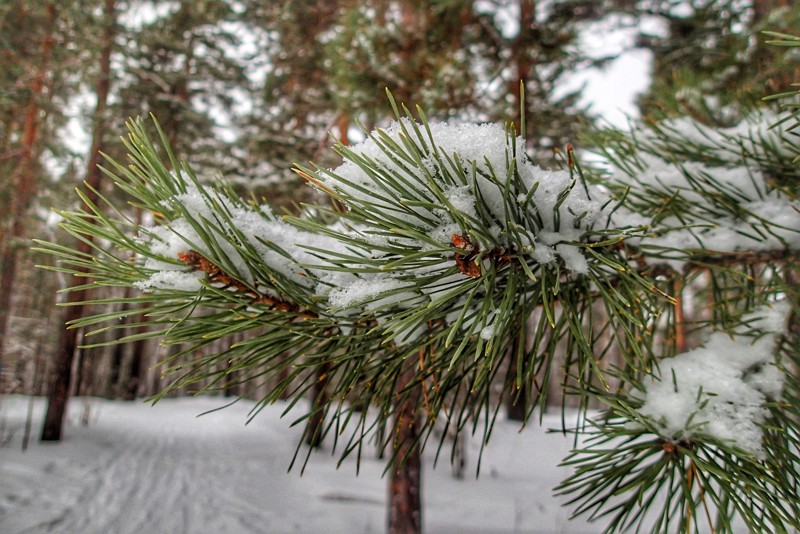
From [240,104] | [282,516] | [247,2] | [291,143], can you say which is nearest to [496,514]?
[282,516]

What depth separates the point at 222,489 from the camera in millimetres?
7531

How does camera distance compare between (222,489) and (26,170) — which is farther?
(26,170)

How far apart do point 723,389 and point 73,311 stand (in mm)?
9503

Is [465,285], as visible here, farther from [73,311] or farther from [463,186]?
[73,311]

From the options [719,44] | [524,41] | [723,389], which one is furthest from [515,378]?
[719,44]

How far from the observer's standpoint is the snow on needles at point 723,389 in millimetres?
725

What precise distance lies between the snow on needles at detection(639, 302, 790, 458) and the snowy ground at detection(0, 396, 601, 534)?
651cm

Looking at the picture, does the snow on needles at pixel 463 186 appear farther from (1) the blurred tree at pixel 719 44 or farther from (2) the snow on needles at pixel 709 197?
(1) the blurred tree at pixel 719 44

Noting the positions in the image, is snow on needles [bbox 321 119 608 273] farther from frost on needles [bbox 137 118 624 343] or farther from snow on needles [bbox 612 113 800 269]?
snow on needles [bbox 612 113 800 269]

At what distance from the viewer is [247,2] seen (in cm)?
927

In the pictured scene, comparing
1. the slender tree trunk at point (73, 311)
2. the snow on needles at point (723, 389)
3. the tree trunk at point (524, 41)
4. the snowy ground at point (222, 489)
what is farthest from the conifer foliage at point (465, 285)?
the slender tree trunk at point (73, 311)

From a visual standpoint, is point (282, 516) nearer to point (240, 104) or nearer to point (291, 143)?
point (291, 143)

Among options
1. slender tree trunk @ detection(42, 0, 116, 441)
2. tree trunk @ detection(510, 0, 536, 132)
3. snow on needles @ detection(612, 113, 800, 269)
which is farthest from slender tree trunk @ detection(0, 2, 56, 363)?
snow on needles @ detection(612, 113, 800, 269)

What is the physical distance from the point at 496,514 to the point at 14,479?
727 centimetres
